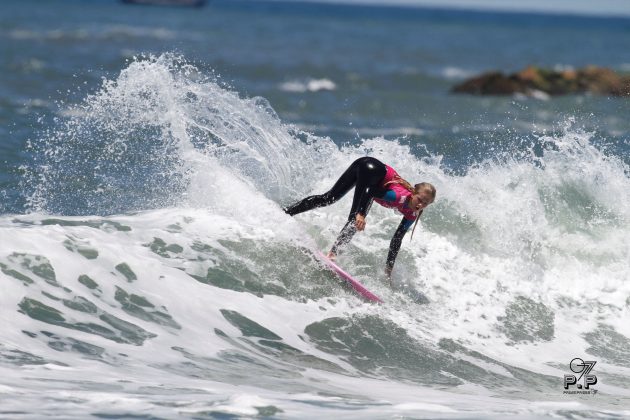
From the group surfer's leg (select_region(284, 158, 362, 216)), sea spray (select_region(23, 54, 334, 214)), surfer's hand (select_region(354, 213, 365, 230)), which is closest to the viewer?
surfer's hand (select_region(354, 213, 365, 230))

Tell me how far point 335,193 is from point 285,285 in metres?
1.11

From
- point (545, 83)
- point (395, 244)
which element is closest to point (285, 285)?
point (395, 244)

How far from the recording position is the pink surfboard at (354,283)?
9547 mm

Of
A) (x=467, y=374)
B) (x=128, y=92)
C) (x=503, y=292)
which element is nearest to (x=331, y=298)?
(x=467, y=374)

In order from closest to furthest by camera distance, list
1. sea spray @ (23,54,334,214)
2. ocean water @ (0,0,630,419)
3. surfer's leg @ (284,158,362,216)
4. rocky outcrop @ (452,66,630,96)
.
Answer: ocean water @ (0,0,630,419)
surfer's leg @ (284,158,362,216)
sea spray @ (23,54,334,214)
rocky outcrop @ (452,66,630,96)

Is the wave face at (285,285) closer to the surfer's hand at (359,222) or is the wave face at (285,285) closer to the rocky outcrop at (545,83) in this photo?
the surfer's hand at (359,222)

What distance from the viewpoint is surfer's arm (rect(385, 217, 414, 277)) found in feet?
32.2

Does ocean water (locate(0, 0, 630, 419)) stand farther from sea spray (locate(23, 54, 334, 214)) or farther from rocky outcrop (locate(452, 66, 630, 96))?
rocky outcrop (locate(452, 66, 630, 96))

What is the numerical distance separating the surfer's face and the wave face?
3.33 ft

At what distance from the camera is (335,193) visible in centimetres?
1006

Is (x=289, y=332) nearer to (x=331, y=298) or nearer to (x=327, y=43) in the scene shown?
(x=331, y=298)

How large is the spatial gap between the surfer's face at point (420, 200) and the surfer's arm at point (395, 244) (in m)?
0.41

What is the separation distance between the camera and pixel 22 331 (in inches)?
316

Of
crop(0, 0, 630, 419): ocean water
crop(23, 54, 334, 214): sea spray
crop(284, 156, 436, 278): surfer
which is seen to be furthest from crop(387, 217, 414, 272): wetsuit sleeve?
crop(23, 54, 334, 214): sea spray
